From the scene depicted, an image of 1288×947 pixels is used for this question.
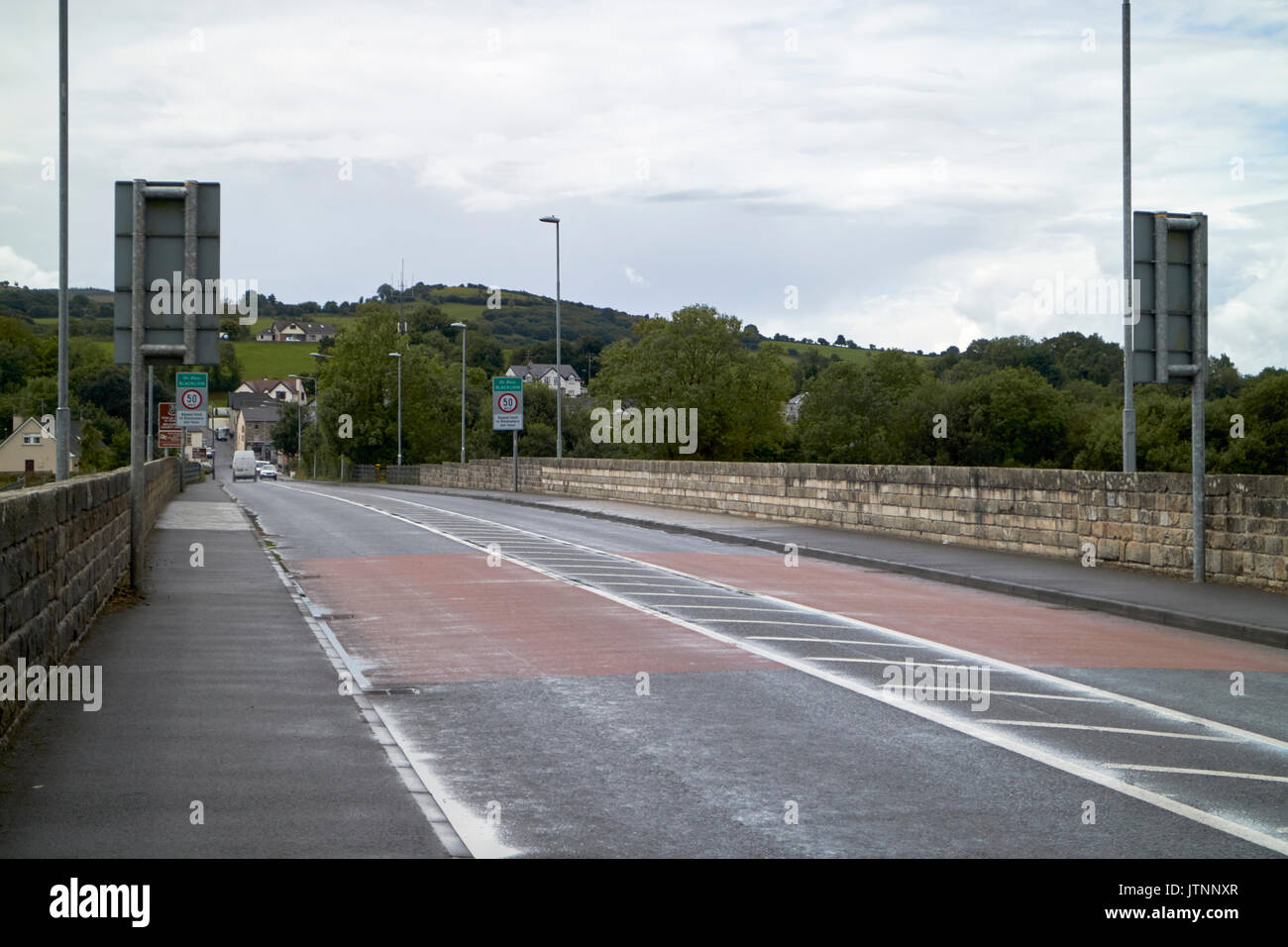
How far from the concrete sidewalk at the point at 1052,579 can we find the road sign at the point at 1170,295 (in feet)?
9.15

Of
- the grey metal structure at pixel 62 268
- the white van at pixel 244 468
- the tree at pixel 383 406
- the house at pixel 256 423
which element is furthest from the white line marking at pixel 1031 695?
the house at pixel 256 423

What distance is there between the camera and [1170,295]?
682 inches

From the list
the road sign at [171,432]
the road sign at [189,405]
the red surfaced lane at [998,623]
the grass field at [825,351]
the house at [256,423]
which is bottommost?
the red surfaced lane at [998,623]

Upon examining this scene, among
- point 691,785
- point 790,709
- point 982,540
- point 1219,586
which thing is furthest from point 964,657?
point 982,540

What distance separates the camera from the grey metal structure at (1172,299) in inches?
676

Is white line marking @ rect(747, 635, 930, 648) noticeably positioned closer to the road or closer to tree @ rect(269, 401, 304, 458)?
the road

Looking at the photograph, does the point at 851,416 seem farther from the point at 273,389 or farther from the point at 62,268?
the point at 273,389

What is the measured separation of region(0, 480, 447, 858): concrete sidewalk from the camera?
5918 millimetres

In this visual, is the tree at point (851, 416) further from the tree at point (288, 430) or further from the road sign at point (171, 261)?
the road sign at point (171, 261)

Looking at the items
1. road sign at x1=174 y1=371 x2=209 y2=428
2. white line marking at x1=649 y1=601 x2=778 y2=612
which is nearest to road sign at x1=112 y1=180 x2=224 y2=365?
white line marking at x1=649 y1=601 x2=778 y2=612

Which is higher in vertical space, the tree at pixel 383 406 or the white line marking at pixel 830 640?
the tree at pixel 383 406

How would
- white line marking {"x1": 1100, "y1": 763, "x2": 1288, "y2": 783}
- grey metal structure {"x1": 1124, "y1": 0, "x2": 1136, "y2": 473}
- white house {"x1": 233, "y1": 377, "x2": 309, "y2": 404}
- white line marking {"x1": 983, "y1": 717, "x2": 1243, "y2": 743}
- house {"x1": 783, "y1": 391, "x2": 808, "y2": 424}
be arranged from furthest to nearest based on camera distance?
white house {"x1": 233, "y1": 377, "x2": 309, "y2": 404} < house {"x1": 783, "y1": 391, "x2": 808, "y2": 424} < grey metal structure {"x1": 1124, "y1": 0, "x2": 1136, "y2": 473} < white line marking {"x1": 983, "y1": 717, "x2": 1243, "y2": 743} < white line marking {"x1": 1100, "y1": 763, "x2": 1288, "y2": 783}

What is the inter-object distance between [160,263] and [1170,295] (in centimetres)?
1237

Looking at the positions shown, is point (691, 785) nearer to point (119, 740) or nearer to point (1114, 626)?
point (119, 740)
